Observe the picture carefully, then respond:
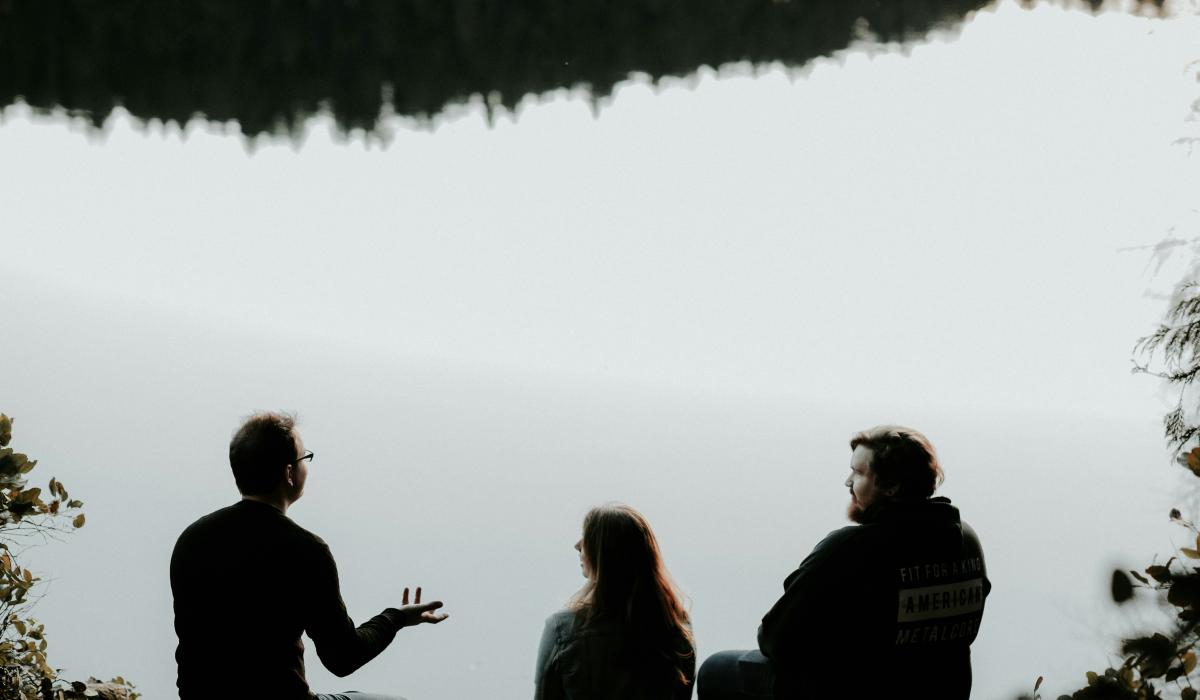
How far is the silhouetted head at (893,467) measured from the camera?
1547 millimetres

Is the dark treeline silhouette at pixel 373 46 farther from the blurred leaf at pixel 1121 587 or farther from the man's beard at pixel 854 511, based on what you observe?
the blurred leaf at pixel 1121 587

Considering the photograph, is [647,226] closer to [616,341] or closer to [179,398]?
[616,341]

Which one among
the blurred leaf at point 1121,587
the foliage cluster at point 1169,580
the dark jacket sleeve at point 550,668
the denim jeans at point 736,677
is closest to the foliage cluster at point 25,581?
the dark jacket sleeve at point 550,668

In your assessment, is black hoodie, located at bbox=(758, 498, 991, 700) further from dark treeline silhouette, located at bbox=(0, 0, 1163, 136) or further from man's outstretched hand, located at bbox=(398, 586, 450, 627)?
dark treeline silhouette, located at bbox=(0, 0, 1163, 136)

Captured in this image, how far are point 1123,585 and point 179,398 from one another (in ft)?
8.38

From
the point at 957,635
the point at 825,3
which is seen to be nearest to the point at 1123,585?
the point at 957,635

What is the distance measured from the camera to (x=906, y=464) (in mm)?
1547

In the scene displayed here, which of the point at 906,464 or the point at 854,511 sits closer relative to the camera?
the point at 906,464

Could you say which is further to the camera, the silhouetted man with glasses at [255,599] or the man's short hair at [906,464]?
the man's short hair at [906,464]

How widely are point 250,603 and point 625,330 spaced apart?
136 cm

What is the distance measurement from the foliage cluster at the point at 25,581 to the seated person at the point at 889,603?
1567 mm

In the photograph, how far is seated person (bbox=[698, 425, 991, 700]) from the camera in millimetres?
1455

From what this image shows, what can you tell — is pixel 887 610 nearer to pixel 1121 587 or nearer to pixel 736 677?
pixel 736 677

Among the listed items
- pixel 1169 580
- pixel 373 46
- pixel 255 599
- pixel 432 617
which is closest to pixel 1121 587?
pixel 1169 580
